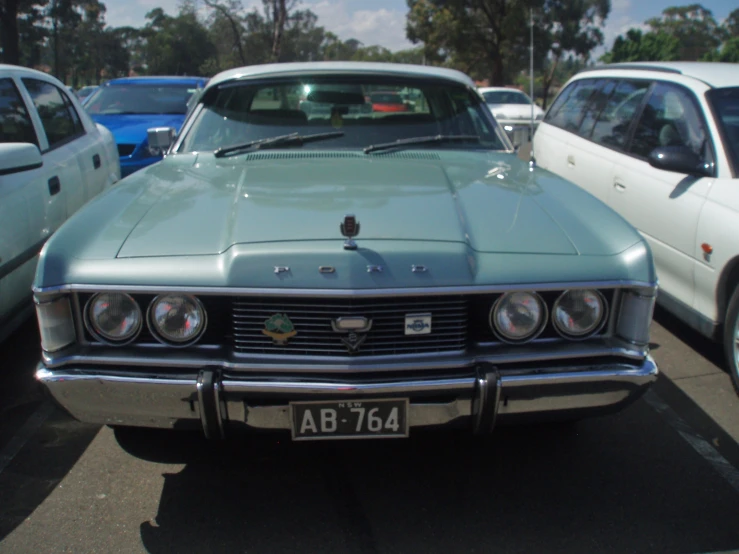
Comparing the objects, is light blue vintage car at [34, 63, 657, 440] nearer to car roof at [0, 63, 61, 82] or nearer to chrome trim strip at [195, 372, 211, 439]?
chrome trim strip at [195, 372, 211, 439]

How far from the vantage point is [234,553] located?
2.53m

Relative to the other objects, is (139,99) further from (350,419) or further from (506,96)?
(506,96)

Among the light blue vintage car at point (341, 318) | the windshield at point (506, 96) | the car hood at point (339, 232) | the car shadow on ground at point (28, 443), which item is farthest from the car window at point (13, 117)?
the windshield at point (506, 96)

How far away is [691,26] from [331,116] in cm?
7173

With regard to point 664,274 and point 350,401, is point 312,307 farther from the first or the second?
point 664,274

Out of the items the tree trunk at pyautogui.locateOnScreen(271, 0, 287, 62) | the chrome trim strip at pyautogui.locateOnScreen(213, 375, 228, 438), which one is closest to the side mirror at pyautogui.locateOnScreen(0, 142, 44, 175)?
the chrome trim strip at pyautogui.locateOnScreen(213, 375, 228, 438)

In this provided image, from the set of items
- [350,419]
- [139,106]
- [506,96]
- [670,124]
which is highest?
[670,124]

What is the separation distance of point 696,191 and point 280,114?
2.48 m

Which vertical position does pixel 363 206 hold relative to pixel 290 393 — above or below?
above

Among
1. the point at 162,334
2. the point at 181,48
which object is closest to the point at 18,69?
the point at 162,334

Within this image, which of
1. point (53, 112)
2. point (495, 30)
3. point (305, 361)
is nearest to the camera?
point (305, 361)

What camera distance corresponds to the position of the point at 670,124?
188 inches

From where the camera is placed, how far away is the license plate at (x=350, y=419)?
243 cm

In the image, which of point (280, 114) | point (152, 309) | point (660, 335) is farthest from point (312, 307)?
point (660, 335)
